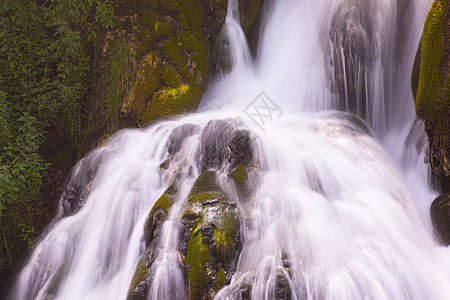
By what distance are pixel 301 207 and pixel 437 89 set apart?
2.22 metres

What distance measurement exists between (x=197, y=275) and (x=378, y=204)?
2.22m

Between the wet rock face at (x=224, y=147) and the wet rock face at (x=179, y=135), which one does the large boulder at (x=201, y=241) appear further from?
the wet rock face at (x=179, y=135)

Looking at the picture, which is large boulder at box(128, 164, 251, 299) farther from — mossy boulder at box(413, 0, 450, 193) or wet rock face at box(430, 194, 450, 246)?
mossy boulder at box(413, 0, 450, 193)

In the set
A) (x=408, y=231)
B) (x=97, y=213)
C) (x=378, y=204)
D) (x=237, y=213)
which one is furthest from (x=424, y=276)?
(x=97, y=213)

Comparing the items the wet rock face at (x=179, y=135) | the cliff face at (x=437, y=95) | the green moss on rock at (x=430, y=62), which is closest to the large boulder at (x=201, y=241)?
the wet rock face at (x=179, y=135)

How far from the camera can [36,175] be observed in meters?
5.96

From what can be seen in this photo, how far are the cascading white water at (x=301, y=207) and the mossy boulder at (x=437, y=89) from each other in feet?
1.80

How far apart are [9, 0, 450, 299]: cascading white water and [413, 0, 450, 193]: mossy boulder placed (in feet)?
1.80

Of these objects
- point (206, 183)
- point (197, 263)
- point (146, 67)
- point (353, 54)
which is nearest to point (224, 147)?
point (206, 183)

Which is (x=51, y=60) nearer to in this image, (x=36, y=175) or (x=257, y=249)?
(x=36, y=175)

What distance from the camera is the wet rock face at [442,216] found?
417 cm

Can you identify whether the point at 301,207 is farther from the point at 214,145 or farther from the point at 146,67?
the point at 146,67

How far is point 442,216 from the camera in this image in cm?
430

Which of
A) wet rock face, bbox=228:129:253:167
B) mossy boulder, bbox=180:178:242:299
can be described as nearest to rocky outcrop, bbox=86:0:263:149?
wet rock face, bbox=228:129:253:167
